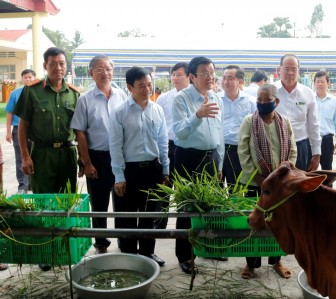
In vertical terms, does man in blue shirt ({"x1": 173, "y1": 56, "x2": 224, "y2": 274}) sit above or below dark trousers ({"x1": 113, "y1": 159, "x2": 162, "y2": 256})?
above

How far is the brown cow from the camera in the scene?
1.88 m

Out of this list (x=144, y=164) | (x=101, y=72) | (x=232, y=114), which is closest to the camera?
(x=144, y=164)

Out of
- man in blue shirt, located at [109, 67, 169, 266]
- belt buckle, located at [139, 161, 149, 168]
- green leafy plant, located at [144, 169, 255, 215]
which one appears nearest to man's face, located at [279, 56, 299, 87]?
man in blue shirt, located at [109, 67, 169, 266]

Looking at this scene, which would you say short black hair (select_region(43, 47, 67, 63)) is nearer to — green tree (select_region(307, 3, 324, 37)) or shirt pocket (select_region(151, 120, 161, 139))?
shirt pocket (select_region(151, 120, 161, 139))

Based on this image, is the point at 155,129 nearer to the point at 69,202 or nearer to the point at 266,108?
the point at 266,108

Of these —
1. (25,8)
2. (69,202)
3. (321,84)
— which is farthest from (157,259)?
(25,8)

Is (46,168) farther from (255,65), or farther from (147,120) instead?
(255,65)

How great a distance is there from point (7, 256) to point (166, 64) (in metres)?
13.7

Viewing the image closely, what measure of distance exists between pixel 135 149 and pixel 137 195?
15.8 inches

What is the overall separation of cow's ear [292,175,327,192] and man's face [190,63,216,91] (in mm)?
1777

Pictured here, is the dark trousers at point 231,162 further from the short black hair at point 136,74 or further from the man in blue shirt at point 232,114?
the short black hair at point 136,74

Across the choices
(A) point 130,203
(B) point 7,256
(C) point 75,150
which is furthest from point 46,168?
(B) point 7,256

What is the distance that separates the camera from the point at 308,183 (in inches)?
69.7

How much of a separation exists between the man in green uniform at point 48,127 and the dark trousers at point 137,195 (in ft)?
2.05
